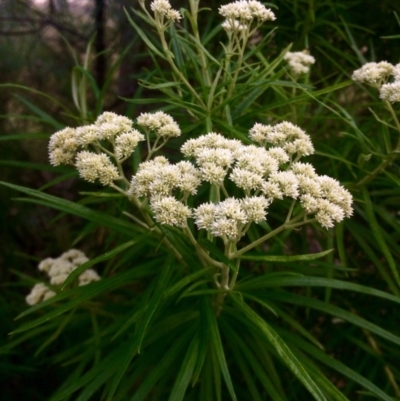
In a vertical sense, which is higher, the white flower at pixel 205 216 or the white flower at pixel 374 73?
the white flower at pixel 374 73

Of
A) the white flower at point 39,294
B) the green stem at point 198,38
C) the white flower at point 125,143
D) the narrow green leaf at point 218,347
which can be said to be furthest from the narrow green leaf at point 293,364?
the white flower at point 39,294

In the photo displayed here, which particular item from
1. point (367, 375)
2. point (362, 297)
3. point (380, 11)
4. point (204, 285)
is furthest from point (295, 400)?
point (380, 11)

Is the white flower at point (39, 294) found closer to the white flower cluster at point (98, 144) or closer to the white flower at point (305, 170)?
the white flower cluster at point (98, 144)

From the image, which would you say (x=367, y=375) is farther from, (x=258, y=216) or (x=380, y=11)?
(x=380, y=11)

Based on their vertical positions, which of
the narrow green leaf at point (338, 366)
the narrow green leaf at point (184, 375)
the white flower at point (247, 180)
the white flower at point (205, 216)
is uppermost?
the white flower at point (247, 180)

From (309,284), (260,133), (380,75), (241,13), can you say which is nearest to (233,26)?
(241,13)

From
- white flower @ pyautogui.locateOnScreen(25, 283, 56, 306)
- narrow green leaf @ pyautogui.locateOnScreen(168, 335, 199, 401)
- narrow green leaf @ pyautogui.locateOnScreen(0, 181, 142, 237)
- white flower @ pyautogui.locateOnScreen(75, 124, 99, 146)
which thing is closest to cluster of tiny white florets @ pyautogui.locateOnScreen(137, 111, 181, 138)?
white flower @ pyautogui.locateOnScreen(75, 124, 99, 146)

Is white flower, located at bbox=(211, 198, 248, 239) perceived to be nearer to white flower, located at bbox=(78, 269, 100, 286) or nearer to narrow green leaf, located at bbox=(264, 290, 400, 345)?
narrow green leaf, located at bbox=(264, 290, 400, 345)

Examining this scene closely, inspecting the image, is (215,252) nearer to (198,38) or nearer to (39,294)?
(198,38)
